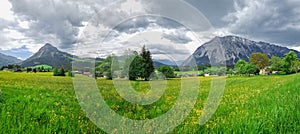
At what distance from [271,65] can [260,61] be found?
4439mm

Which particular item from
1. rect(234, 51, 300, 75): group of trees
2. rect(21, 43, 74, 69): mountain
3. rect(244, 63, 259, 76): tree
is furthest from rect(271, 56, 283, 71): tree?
rect(21, 43, 74, 69): mountain

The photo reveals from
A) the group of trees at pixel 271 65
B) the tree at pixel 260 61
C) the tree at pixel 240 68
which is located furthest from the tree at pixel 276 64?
the tree at pixel 240 68

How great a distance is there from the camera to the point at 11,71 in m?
13.1

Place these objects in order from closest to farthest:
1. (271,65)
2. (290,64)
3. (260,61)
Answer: (290,64)
(271,65)
(260,61)

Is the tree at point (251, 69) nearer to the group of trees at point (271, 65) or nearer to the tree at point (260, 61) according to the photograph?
the group of trees at point (271, 65)

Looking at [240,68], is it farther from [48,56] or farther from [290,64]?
[48,56]

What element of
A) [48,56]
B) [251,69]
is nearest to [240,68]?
[251,69]

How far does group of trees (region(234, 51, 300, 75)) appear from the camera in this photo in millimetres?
79081

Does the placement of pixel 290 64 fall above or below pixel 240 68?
above

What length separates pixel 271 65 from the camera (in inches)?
3349

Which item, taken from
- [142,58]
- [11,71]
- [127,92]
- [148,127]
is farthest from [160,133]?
[11,71]

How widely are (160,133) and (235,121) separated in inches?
63.9

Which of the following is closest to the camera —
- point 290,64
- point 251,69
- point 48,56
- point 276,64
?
point 48,56

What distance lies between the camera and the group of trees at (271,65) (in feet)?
259
